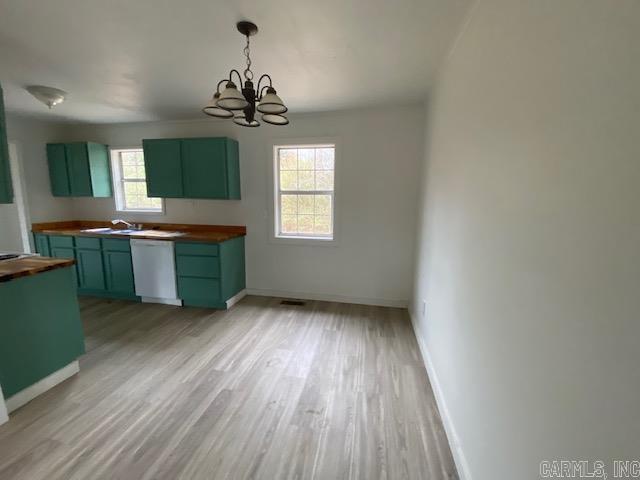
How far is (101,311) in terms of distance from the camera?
340cm

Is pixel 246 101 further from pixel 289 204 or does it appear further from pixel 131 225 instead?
pixel 131 225

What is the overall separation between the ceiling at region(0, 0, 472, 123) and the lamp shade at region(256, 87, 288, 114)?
16.2 inches

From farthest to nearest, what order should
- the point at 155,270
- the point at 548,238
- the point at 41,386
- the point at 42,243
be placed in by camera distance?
1. the point at 42,243
2. the point at 155,270
3. the point at 41,386
4. the point at 548,238

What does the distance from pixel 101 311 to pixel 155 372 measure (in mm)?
1819

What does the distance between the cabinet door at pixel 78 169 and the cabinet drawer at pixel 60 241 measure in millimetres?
733

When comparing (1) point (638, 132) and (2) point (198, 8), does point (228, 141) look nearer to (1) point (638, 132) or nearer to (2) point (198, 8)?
(2) point (198, 8)

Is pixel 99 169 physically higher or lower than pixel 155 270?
higher

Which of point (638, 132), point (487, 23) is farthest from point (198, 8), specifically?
point (638, 132)

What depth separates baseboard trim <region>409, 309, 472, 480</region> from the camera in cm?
138

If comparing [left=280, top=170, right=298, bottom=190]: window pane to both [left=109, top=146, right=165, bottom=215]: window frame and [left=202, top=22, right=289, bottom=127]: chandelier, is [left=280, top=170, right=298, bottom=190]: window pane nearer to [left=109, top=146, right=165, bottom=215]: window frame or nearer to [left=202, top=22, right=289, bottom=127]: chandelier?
[left=202, top=22, right=289, bottom=127]: chandelier

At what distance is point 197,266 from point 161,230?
114 centimetres

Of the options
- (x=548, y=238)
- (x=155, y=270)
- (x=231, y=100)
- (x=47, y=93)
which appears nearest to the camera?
(x=548, y=238)

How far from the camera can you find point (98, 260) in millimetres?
3678

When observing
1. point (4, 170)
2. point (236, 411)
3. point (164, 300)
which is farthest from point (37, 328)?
point (164, 300)
